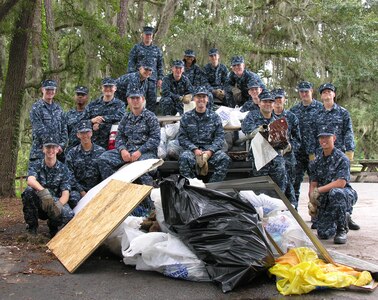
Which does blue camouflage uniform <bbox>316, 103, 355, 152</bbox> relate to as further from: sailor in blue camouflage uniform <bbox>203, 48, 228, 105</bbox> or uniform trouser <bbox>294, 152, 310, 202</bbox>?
sailor in blue camouflage uniform <bbox>203, 48, 228, 105</bbox>

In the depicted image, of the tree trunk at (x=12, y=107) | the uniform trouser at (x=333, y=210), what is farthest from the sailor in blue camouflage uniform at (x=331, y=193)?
the tree trunk at (x=12, y=107)

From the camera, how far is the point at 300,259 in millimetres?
4430

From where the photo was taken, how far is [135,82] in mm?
8227

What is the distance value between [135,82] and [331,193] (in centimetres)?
375

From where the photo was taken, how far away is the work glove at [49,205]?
5.83 metres

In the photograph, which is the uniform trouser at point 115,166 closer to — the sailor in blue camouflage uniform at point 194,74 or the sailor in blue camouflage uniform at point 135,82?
the sailor in blue camouflage uniform at point 135,82

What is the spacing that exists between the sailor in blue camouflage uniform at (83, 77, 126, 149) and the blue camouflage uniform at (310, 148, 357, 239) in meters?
3.11

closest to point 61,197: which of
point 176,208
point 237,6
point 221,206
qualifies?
point 176,208

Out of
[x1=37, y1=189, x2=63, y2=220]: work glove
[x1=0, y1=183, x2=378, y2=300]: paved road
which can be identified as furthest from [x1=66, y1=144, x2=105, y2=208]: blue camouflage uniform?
[x1=0, y1=183, x2=378, y2=300]: paved road

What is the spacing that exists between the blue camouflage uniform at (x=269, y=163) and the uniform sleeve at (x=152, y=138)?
1267mm

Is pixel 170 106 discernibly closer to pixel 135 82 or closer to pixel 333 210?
pixel 135 82

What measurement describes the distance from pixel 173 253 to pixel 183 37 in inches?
451

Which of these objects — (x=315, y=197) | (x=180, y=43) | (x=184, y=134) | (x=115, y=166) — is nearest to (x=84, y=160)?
(x=115, y=166)

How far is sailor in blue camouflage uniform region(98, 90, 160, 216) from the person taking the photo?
6738mm
